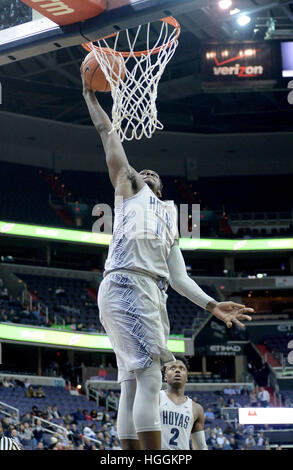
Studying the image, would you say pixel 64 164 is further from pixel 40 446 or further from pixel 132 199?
pixel 132 199

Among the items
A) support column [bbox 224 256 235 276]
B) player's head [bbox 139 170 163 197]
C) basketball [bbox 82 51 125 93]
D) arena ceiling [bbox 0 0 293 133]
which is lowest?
player's head [bbox 139 170 163 197]

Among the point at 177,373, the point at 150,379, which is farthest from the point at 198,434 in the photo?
the point at 150,379

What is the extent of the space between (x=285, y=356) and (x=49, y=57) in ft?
46.1

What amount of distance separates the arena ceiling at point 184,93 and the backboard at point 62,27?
49.9 feet

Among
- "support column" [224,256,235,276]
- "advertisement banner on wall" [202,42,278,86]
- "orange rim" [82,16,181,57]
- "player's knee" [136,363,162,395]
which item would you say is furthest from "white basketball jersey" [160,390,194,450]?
"support column" [224,256,235,276]

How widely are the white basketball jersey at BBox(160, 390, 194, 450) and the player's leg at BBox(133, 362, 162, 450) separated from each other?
76.3 inches

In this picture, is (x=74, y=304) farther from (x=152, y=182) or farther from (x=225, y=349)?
(x=152, y=182)

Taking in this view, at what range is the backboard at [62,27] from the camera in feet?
16.3

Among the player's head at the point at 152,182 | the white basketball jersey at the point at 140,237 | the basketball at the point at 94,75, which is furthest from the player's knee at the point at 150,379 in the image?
the basketball at the point at 94,75

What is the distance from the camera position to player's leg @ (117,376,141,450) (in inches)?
150

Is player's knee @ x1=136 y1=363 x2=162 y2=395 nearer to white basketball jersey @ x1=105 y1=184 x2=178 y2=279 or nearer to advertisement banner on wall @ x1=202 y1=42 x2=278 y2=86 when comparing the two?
white basketball jersey @ x1=105 y1=184 x2=178 y2=279

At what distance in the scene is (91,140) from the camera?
30531mm

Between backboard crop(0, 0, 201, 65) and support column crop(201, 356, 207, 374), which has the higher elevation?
support column crop(201, 356, 207, 374)

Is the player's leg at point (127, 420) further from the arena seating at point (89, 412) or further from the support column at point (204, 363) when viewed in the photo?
the support column at point (204, 363)
